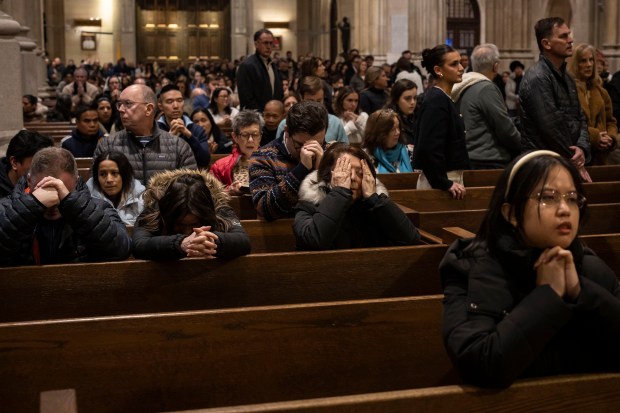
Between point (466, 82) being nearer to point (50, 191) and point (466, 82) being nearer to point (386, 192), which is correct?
point (386, 192)

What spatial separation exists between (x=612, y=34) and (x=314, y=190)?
33.0 feet

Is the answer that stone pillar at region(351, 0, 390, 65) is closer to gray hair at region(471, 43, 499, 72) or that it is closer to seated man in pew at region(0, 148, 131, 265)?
gray hair at region(471, 43, 499, 72)

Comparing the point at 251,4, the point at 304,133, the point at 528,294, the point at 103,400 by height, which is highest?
the point at 251,4

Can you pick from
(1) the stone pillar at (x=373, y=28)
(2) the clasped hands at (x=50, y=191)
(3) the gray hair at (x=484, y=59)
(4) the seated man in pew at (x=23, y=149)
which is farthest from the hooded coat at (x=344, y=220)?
(1) the stone pillar at (x=373, y=28)

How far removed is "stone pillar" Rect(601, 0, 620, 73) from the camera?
12.7 metres

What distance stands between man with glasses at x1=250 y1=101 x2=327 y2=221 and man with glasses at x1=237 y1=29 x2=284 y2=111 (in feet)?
13.9

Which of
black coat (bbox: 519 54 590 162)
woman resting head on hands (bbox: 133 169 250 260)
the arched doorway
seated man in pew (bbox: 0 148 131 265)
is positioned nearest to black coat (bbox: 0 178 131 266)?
seated man in pew (bbox: 0 148 131 265)

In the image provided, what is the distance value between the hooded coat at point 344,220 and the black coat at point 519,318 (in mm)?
1406

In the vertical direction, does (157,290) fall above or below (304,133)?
below

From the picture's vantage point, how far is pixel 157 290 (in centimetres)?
368

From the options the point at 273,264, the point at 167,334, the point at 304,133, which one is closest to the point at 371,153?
the point at 304,133

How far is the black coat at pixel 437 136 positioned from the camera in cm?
551

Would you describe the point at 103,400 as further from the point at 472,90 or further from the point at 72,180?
the point at 472,90

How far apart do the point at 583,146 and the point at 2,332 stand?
4.65 meters
